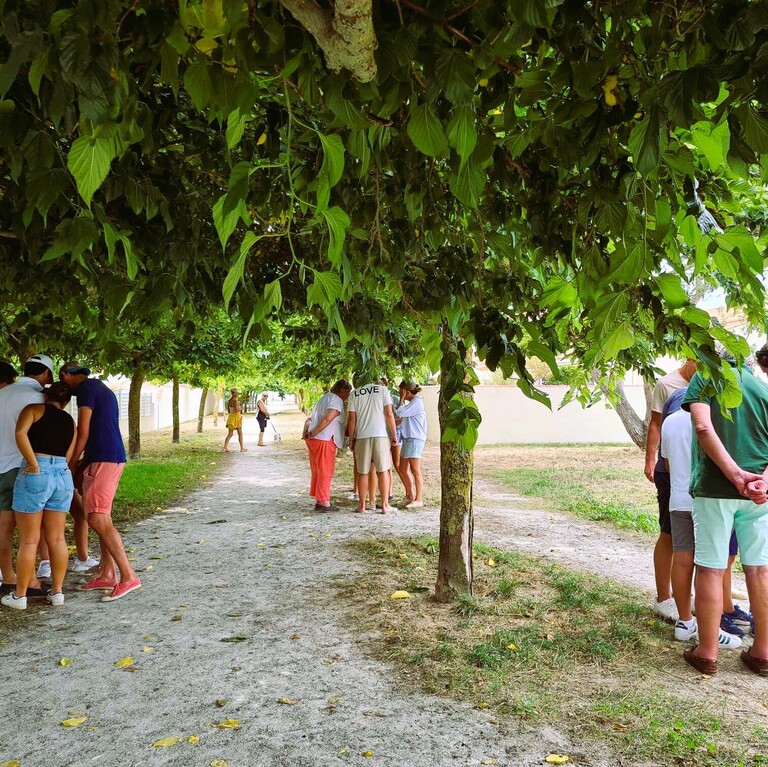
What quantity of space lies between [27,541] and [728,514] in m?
4.89

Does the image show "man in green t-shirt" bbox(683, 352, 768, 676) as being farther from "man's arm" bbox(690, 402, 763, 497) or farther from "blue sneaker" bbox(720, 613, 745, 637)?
"blue sneaker" bbox(720, 613, 745, 637)

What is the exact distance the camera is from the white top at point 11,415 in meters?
4.95

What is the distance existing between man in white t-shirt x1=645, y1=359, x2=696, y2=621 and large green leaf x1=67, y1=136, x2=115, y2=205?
13.3 ft

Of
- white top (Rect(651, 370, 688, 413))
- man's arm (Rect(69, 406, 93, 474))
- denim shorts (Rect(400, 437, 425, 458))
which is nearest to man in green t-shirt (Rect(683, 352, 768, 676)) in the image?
white top (Rect(651, 370, 688, 413))

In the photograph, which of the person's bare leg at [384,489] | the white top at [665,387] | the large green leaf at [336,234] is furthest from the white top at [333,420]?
the large green leaf at [336,234]

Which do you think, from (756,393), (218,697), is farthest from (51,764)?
(756,393)

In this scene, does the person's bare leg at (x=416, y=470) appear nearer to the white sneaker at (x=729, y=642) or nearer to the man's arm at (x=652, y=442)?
the man's arm at (x=652, y=442)

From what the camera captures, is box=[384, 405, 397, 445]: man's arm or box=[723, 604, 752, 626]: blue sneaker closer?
box=[723, 604, 752, 626]: blue sneaker

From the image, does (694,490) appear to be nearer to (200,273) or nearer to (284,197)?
(284,197)

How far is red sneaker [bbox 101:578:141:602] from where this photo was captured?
17.5 ft

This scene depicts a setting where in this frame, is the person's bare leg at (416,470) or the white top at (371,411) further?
the person's bare leg at (416,470)

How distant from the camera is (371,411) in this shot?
9156mm

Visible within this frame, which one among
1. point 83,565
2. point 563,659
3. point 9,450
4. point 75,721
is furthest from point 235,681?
point 83,565

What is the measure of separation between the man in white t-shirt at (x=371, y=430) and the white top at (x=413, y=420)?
40cm
